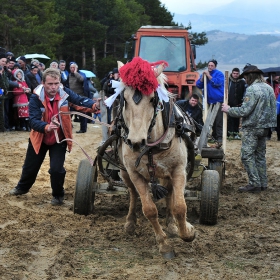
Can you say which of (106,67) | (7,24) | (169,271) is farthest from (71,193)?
(106,67)

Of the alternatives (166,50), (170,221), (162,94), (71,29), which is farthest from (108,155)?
(71,29)

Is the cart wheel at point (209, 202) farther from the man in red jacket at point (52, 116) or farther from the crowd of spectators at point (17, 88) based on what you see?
the crowd of spectators at point (17, 88)

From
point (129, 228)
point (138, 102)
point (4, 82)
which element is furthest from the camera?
point (4, 82)

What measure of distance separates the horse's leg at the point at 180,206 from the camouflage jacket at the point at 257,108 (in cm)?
334

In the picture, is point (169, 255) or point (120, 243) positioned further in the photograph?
point (120, 243)

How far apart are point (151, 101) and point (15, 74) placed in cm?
1024

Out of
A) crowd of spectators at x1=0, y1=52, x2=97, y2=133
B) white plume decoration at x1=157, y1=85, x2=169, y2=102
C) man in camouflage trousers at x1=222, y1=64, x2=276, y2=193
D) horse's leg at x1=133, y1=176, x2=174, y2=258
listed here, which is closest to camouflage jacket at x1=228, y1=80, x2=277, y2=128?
man in camouflage trousers at x1=222, y1=64, x2=276, y2=193

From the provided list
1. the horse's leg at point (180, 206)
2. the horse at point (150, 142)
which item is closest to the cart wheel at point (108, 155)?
the horse at point (150, 142)

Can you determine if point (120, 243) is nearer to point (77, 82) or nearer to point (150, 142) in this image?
point (150, 142)

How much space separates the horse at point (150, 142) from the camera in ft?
17.9

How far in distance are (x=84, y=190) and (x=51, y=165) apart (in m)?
0.87

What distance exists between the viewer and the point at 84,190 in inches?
288

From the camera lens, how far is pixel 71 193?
8984 mm

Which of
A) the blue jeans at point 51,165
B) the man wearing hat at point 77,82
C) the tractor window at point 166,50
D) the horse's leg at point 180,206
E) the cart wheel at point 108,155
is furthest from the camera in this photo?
the man wearing hat at point 77,82
